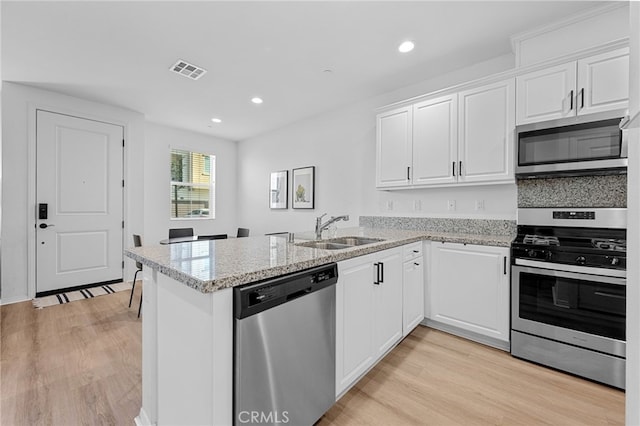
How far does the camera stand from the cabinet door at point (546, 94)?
6.94ft

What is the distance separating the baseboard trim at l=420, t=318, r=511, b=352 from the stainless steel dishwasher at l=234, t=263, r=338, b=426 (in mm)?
1577

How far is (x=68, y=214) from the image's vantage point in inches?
149

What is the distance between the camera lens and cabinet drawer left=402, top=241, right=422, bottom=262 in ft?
7.66

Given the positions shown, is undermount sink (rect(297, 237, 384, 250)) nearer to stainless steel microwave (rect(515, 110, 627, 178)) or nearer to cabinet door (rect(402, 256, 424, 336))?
cabinet door (rect(402, 256, 424, 336))

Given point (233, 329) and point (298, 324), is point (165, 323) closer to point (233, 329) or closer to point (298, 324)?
point (233, 329)

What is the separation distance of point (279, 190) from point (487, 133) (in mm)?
3420

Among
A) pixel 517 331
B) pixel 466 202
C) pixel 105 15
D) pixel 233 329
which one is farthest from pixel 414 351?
pixel 105 15

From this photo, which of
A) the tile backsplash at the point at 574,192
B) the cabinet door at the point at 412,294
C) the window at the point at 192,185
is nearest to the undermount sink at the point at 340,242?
the cabinet door at the point at 412,294

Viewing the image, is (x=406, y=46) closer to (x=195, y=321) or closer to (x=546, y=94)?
(x=546, y=94)

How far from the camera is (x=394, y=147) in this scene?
3.14m

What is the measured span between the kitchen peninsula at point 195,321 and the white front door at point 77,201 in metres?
3.21

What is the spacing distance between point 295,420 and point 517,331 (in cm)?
186

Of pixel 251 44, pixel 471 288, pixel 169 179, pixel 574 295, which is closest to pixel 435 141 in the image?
pixel 471 288

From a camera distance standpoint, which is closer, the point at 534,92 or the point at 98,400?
the point at 98,400
